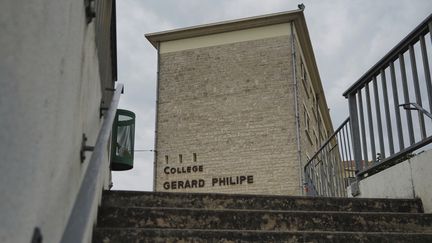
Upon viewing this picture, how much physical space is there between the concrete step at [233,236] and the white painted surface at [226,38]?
14.1m

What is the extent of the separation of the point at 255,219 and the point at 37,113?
2.50 meters

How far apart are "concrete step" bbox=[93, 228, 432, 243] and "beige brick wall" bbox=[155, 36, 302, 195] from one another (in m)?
11.9

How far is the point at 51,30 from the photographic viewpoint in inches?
68.4

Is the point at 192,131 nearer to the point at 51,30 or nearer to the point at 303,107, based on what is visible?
the point at 303,107

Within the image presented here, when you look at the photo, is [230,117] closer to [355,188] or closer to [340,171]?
[340,171]

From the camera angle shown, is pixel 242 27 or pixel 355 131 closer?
pixel 355 131

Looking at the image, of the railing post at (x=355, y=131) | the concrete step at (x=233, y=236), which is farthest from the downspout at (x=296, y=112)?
the concrete step at (x=233, y=236)

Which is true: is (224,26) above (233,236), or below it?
above

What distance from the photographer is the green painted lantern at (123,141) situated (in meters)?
5.50

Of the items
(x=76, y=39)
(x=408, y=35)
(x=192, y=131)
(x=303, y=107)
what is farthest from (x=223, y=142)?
(x=76, y=39)

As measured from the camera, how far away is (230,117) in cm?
1686

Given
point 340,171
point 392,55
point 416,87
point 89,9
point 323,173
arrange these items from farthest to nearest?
point 323,173 < point 340,171 < point 392,55 < point 416,87 < point 89,9

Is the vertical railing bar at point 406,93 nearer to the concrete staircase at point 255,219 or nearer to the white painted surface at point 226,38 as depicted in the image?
the concrete staircase at point 255,219

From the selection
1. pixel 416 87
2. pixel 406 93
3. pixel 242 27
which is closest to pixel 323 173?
pixel 406 93
